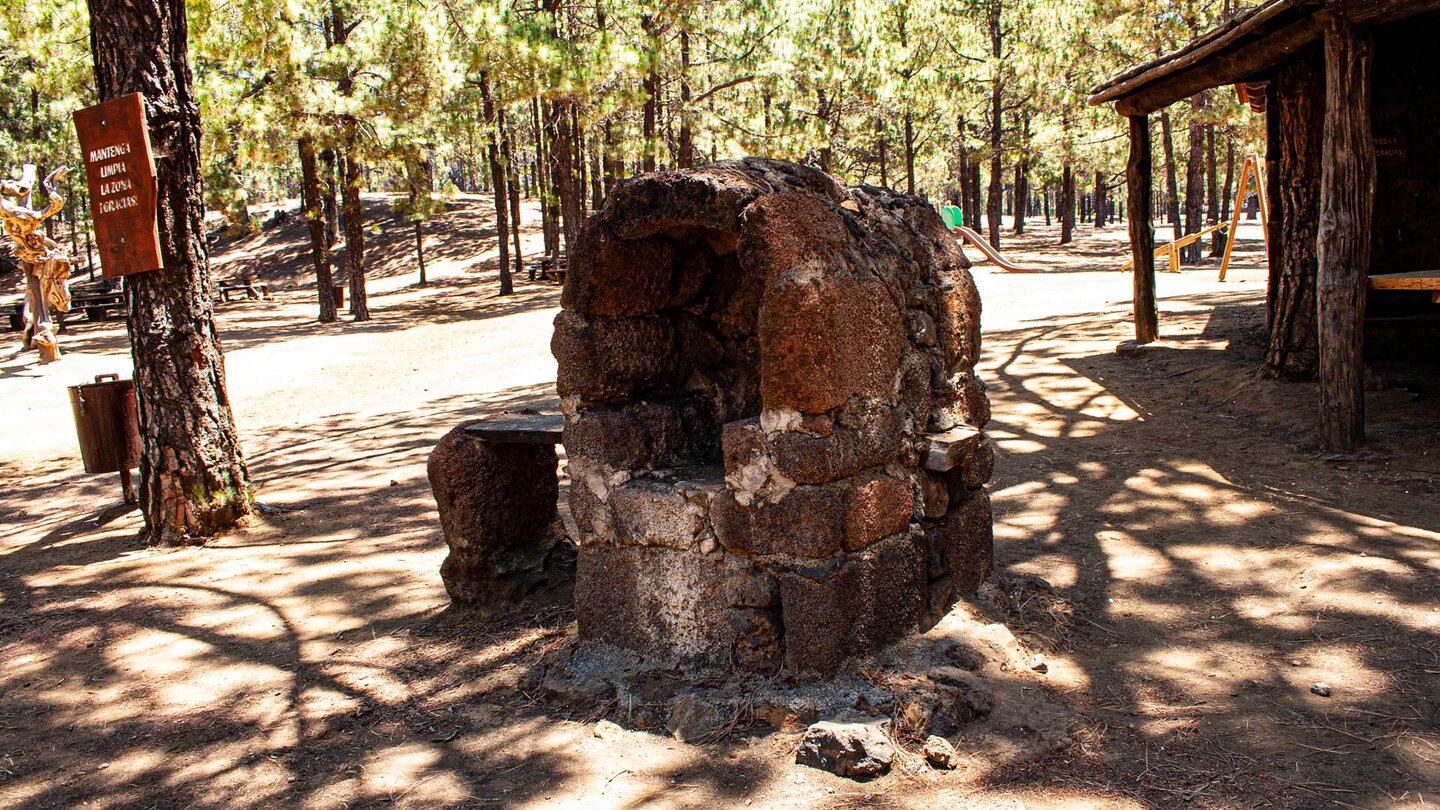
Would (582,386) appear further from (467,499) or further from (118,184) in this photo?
(118,184)

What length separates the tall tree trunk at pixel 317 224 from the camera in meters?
18.0

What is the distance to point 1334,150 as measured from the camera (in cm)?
642

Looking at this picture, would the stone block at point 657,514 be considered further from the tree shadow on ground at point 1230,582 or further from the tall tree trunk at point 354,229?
the tall tree trunk at point 354,229

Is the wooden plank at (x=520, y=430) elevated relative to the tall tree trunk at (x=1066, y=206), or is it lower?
lower

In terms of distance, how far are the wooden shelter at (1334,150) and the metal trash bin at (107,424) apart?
769 cm

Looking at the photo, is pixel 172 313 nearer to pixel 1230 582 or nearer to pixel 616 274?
pixel 616 274

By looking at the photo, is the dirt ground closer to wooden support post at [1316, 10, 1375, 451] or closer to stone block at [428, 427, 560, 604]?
stone block at [428, 427, 560, 604]

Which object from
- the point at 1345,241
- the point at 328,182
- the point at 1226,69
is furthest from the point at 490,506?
the point at 328,182

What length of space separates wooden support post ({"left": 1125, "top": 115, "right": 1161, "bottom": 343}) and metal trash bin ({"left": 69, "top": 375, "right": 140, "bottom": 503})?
897 cm

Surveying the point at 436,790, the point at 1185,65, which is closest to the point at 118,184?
the point at 436,790

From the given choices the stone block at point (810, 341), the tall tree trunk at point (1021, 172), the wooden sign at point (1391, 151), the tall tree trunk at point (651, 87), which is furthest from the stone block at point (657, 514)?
the tall tree trunk at point (1021, 172)

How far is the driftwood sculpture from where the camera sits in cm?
1498

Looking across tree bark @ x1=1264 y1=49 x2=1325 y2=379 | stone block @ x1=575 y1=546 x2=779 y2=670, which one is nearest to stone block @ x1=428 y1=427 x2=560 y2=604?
stone block @ x1=575 y1=546 x2=779 y2=670

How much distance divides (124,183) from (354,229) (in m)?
13.4
